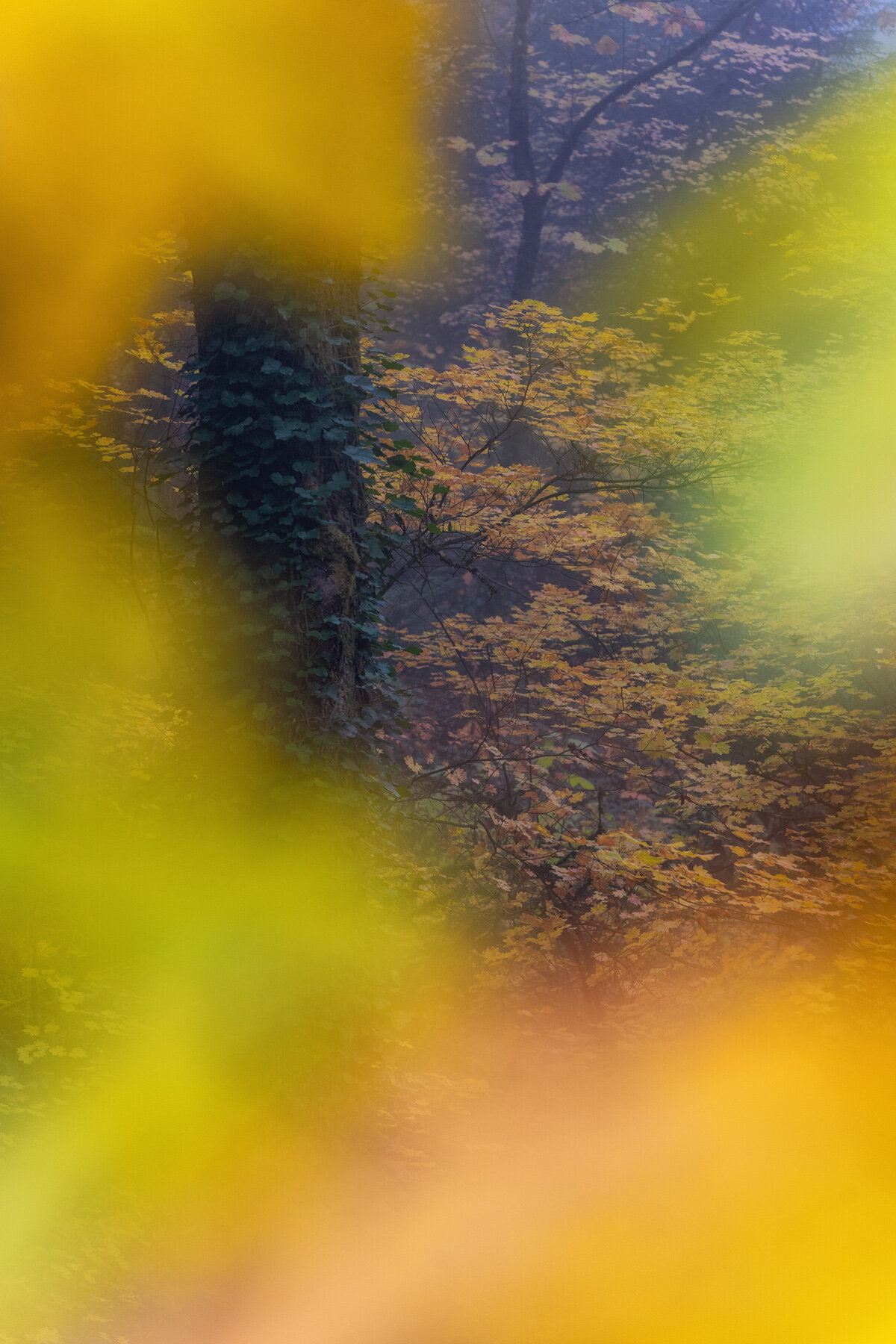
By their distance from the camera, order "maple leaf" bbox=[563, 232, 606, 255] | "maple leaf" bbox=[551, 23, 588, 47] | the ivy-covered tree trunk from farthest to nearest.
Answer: "maple leaf" bbox=[551, 23, 588, 47]
"maple leaf" bbox=[563, 232, 606, 255]
the ivy-covered tree trunk

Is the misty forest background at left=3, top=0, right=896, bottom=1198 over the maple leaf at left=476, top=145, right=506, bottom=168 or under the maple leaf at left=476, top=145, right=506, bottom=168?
under

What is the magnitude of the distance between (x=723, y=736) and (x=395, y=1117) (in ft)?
16.7

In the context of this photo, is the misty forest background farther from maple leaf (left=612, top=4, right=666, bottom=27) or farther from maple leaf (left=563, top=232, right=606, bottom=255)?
maple leaf (left=612, top=4, right=666, bottom=27)

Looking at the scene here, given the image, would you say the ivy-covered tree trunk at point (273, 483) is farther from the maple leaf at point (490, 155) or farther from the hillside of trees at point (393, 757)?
the maple leaf at point (490, 155)

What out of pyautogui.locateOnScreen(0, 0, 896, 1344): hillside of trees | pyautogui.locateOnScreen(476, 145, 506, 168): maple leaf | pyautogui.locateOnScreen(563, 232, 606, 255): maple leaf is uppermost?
pyautogui.locateOnScreen(476, 145, 506, 168): maple leaf

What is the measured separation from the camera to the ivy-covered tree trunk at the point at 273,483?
609cm

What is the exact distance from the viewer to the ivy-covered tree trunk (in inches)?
240

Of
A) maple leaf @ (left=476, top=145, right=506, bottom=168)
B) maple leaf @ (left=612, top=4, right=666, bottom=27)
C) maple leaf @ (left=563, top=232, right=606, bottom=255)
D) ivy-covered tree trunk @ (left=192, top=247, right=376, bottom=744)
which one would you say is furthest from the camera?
maple leaf @ (left=612, top=4, right=666, bottom=27)

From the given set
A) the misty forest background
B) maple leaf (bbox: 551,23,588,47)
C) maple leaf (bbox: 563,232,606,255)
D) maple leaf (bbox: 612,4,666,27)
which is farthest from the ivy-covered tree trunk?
maple leaf (bbox: 612,4,666,27)

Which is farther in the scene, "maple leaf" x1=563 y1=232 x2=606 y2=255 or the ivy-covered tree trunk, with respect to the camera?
"maple leaf" x1=563 y1=232 x2=606 y2=255

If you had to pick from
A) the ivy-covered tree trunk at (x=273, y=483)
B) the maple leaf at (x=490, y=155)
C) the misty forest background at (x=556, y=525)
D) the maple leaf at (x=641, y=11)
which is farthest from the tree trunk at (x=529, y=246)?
the ivy-covered tree trunk at (x=273, y=483)

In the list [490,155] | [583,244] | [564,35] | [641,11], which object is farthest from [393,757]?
[641,11]

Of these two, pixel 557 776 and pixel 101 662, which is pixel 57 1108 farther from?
pixel 557 776

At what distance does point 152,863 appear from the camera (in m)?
6.91
